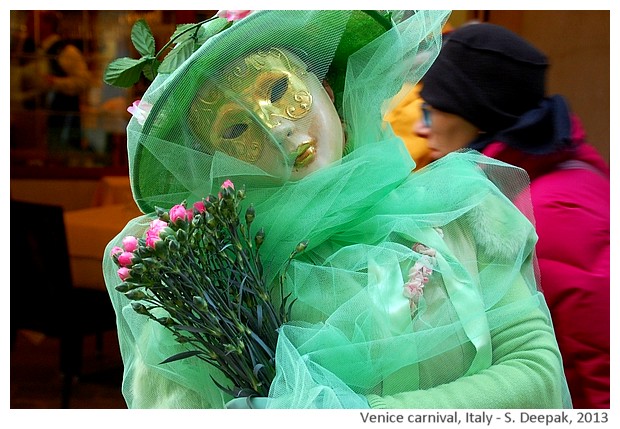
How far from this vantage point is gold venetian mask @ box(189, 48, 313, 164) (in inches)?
50.8

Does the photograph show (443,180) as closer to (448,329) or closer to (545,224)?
(448,329)

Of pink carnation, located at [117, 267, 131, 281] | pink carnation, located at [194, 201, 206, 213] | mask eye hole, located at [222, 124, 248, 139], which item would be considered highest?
mask eye hole, located at [222, 124, 248, 139]

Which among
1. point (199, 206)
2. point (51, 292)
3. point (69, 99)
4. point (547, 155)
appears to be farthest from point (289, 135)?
point (69, 99)

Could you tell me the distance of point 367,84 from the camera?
53.4 inches

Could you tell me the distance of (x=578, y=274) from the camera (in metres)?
1.68

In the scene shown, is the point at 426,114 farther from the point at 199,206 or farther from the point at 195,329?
the point at 195,329

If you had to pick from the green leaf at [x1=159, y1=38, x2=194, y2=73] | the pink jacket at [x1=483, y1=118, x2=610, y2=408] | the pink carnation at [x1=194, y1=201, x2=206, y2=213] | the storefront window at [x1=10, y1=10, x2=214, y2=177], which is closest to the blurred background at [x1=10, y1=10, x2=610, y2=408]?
the storefront window at [x1=10, y1=10, x2=214, y2=177]

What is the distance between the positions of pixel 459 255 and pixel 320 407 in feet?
1.04

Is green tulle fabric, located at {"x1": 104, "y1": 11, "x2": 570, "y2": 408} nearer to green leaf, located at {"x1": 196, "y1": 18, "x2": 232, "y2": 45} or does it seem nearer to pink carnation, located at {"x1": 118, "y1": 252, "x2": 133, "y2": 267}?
green leaf, located at {"x1": 196, "y1": 18, "x2": 232, "y2": 45}

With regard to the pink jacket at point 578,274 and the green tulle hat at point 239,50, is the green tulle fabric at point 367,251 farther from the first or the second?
the pink jacket at point 578,274

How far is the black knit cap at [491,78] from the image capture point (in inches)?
72.6

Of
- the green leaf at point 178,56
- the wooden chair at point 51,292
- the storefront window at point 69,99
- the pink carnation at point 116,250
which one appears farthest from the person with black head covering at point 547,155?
the storefront window at point 69,99

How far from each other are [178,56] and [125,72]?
114 millimetres

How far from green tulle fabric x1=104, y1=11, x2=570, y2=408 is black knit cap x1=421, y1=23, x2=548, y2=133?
1.61 feet
